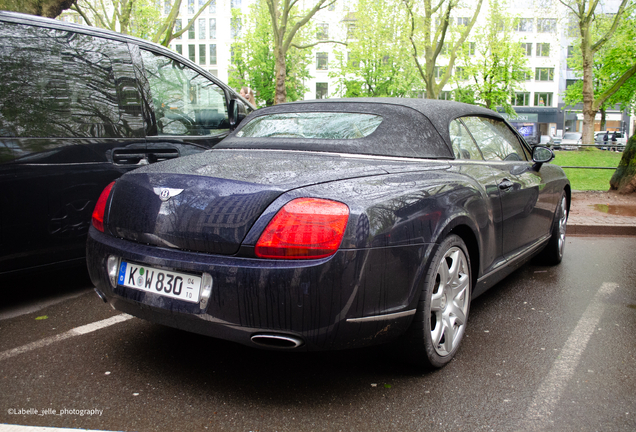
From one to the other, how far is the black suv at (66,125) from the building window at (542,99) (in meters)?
67.5

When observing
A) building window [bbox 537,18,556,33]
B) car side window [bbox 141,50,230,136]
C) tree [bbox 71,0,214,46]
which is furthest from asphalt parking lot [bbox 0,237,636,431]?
building window [bbox 537,18,556,33]

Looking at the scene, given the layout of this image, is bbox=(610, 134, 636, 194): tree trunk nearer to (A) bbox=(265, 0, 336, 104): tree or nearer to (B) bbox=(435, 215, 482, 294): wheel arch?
(B) bbox=(435, 215, 482, 294): wheel arch

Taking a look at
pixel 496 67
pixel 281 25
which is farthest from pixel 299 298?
pixel 496 67

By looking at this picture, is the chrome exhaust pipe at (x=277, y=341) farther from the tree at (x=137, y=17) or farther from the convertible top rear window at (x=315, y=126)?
the tree at (x=137, y=17)

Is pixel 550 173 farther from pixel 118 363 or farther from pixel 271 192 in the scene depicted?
pixel 118 363

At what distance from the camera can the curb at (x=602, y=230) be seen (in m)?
7.36

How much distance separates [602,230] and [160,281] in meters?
6.62

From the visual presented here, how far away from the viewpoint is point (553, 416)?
2.46 metres

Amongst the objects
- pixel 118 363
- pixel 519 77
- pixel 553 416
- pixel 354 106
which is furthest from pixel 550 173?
pixel 519 77

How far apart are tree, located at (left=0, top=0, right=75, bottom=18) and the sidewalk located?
28.2ft

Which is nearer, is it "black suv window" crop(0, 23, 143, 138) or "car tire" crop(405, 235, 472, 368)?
"car tire" crop(405, 235, 472, 368)

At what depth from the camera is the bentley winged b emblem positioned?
256 cm

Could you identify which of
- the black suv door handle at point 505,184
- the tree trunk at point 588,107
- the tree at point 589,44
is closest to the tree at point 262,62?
the tree at point 589,44

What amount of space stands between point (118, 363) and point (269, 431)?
108cm
